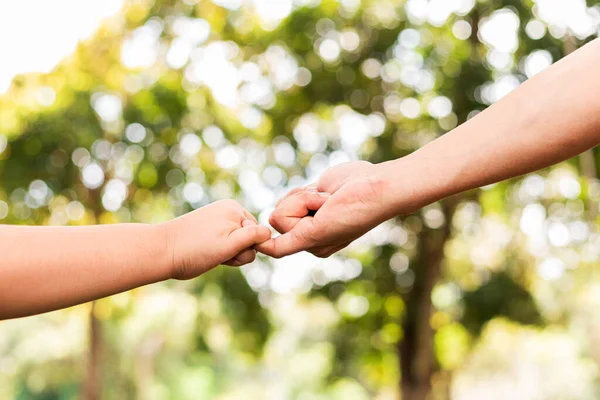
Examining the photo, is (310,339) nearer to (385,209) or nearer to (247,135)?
(247,135)

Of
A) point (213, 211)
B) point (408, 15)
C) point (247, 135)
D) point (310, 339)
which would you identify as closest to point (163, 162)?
point (247, 135)

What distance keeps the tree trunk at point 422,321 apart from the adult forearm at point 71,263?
7741 millimetres

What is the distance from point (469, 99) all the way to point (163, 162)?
389cm

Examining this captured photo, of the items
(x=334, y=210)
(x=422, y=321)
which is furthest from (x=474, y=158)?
(x=422, y=321)

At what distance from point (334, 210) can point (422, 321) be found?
7.63 metres

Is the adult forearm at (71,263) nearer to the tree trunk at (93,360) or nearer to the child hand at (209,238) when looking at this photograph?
the child hand at (209,238)

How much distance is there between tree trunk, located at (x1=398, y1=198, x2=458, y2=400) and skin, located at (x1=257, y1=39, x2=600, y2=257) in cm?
743

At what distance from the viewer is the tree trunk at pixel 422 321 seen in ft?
30.8

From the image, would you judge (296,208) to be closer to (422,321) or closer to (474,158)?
(474,158)

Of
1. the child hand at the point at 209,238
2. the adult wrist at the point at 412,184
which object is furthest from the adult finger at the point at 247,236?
the adult wrist at the point at 412,184

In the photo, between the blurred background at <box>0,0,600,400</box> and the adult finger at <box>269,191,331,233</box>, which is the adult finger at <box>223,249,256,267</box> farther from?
the blurred background at <box>0,0,600,400</box>

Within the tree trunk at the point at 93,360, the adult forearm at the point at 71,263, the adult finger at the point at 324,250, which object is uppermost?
A: the adult forearm at the point at 71,263

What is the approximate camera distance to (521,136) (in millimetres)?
1791

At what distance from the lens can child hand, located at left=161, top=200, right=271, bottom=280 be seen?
199 centimetres
